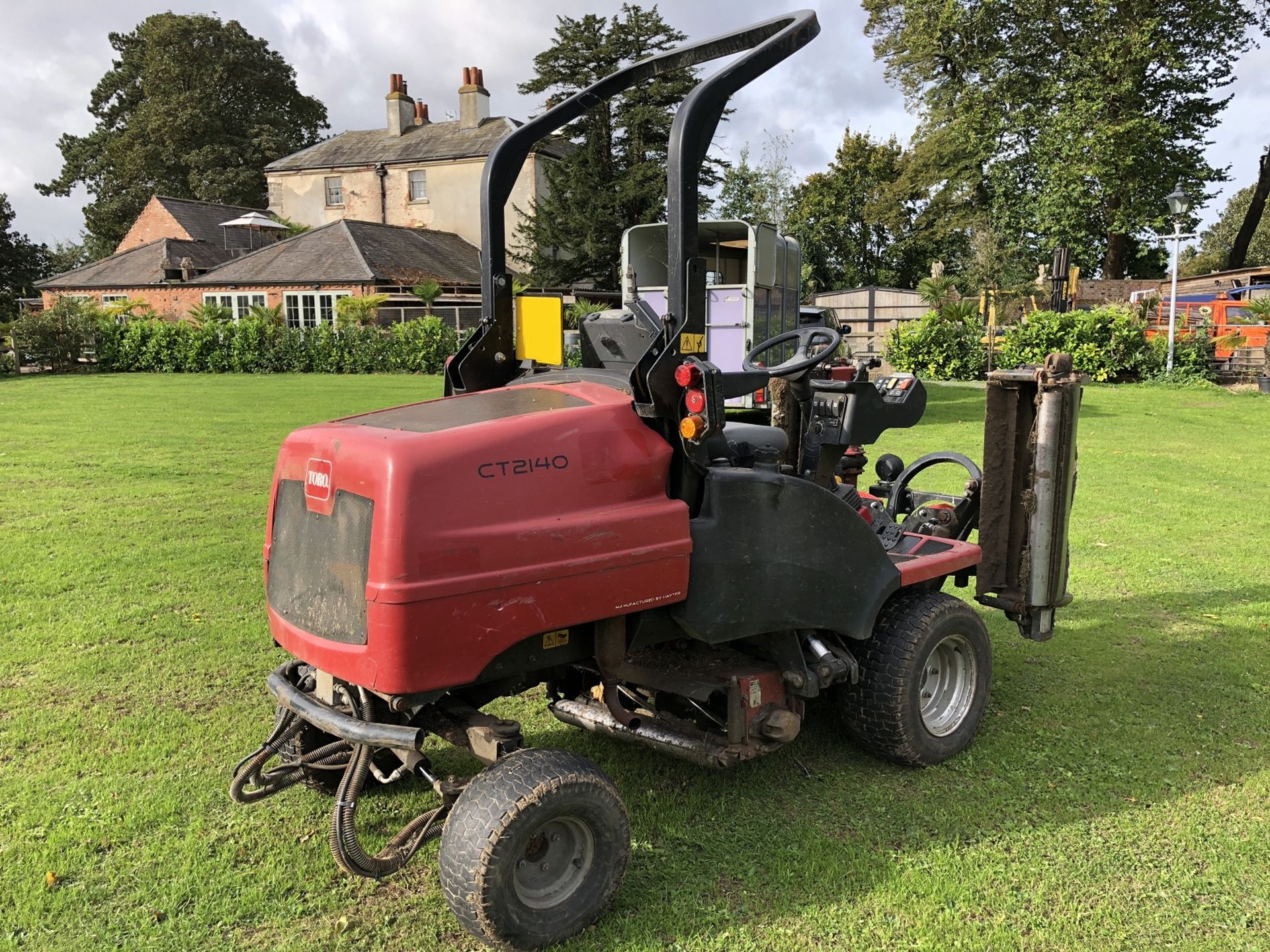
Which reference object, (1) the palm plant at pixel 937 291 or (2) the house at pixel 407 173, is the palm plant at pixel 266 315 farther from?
(1) the palm plant at pixel 937 291

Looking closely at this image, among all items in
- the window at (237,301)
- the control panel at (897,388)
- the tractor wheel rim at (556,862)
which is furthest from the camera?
the window at (237,301)

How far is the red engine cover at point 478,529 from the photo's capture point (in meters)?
2.60

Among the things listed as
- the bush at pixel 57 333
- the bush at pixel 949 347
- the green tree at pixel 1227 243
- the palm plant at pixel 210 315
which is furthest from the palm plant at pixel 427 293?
the green tree at pixel 1227 243

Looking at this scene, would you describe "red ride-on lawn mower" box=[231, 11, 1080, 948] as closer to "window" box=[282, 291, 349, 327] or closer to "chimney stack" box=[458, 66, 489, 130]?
"window" box=[282, 291, 349, 327]

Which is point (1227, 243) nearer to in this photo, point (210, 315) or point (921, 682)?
point (210, 315)

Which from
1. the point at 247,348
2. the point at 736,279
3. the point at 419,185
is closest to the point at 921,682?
the point at 736,279

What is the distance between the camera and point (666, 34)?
34.4 m

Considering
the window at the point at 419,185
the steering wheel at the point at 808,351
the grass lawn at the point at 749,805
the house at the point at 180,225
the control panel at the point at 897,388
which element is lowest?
the grass lawn at the point at 749,805

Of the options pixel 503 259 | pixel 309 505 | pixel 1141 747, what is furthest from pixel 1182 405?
pixel 309 505

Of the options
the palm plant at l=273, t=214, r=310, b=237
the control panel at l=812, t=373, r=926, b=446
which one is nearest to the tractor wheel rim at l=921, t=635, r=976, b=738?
the control panel at l=812, t=373, r=926, b=446

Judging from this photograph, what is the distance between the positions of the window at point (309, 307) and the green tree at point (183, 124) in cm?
2550

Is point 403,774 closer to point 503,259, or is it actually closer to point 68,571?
point 503,259

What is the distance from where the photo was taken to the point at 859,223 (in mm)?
46062

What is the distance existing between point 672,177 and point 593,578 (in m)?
1.29
